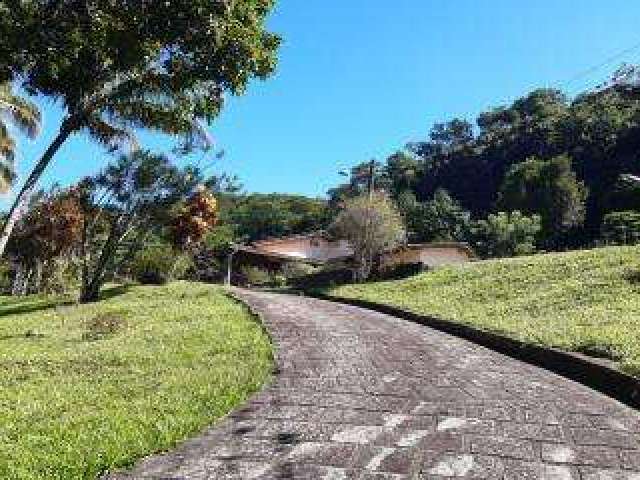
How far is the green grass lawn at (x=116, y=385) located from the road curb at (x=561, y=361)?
4674mm

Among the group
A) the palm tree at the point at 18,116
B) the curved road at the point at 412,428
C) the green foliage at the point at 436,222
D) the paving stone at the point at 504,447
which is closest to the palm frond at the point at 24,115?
the palm tree at the point at 18,116

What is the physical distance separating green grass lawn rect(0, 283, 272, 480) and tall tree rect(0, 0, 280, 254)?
147 inches

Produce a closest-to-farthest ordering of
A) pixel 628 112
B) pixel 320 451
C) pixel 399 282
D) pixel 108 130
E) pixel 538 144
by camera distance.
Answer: pixel 320 451, pixel 108 130, pixel 399 282, pixel 628 112, pixel 538 144

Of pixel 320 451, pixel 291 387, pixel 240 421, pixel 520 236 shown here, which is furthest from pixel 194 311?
pixel 520 236

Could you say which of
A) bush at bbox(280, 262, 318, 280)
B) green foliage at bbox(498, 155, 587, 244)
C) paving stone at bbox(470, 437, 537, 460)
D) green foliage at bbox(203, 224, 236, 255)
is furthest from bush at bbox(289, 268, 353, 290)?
paving stone at bbox(470, 437, 537, 460)

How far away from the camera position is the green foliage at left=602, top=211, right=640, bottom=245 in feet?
176

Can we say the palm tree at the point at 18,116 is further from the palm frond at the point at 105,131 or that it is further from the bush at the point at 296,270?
the bush at the point at 296,270

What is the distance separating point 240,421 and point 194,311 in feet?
51.3

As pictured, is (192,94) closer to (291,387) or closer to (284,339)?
(284,339)

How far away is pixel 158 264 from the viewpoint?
157 feet

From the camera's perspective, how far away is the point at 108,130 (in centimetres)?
2244

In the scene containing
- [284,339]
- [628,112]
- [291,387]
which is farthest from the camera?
[628,112]

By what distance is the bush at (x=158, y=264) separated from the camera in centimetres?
4744

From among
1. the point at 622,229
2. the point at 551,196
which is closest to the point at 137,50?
the point at 622,229
